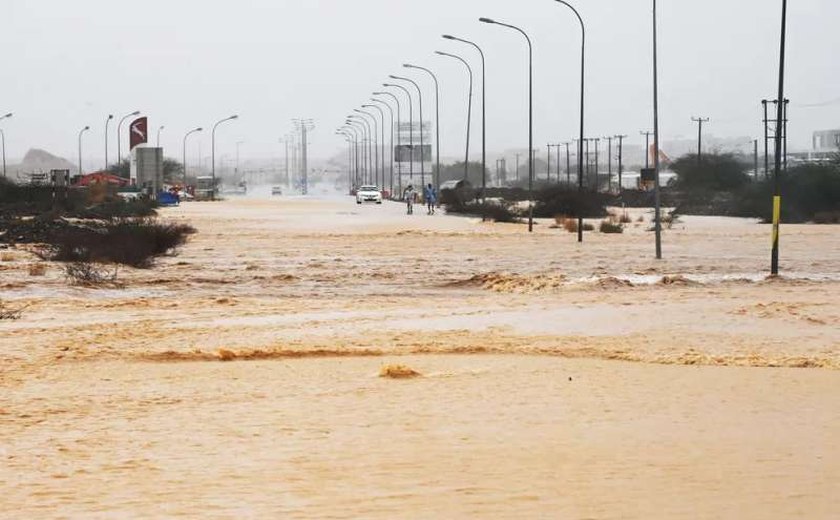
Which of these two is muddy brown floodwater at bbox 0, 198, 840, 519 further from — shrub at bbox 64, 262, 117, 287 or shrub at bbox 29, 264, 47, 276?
shrub at bbox 64, 262, 117, 287

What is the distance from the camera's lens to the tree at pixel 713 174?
113 meters

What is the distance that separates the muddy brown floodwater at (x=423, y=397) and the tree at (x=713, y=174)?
8497 cm

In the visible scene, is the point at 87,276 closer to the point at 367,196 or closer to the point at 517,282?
the point at 517,282

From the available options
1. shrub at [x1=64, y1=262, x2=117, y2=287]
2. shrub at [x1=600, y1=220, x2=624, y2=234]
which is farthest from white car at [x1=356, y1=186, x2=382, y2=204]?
shrub at [x1=64, y1=262, x2=117, y2=287]

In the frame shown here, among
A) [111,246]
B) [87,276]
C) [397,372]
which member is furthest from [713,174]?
[397,372]

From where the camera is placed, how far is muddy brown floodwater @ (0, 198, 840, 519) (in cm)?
929

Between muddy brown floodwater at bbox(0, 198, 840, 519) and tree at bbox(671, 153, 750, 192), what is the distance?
85.0 meters

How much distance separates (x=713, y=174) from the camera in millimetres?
116000

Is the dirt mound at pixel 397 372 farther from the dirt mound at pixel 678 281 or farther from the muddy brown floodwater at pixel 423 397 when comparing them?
the dirt mound at pixel 678 281

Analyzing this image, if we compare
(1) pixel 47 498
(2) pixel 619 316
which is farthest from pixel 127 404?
(2) pixel 619 316

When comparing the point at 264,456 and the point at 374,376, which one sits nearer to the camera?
the point at 264,456

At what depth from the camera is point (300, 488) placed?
941 centimetres

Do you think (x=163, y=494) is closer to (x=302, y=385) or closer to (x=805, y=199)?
(x=302, y=385)

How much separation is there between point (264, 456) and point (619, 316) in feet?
38.2
